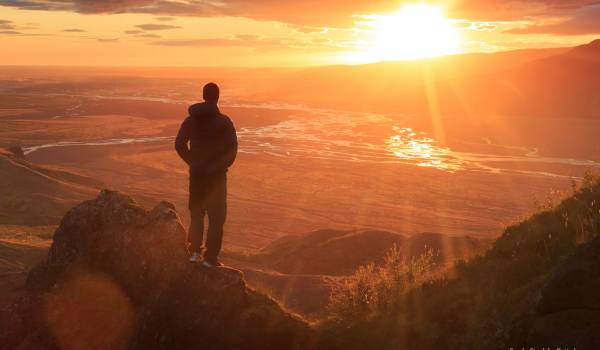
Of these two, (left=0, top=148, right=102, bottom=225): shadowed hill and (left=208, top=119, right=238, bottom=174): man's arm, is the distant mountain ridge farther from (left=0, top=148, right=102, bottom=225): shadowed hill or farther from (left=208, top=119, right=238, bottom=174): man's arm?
(left=208, top=119, right=238, bottom=174): man's arm

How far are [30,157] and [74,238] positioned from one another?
2271 inches

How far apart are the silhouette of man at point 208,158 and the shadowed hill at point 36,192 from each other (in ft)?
81.3

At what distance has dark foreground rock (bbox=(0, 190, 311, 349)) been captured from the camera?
675 centimetres

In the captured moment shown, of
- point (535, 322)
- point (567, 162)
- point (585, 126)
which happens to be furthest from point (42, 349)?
point (585, 126)

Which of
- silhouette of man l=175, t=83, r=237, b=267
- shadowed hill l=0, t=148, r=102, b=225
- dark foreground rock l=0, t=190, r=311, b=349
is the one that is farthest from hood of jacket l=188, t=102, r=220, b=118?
shadowed hill l=0, t=148, r=102, b=225

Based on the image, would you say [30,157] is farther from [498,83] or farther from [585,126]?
[498,83]

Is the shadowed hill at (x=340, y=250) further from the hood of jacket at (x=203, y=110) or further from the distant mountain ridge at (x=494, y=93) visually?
the distant mountain ridge at (x=494, y=93)

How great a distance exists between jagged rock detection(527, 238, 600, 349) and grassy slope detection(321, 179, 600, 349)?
0.75 ft

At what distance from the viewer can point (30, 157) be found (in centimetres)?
5988

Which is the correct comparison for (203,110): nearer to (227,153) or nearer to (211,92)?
(211,92)

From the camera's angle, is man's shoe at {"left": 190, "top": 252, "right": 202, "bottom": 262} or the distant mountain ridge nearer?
man's shoe at {"left": 190, "top": 252, "right": 202, "bottom": 262}

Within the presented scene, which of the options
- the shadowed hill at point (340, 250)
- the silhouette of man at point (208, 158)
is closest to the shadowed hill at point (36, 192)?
the shadowed hill at point (340, 250)

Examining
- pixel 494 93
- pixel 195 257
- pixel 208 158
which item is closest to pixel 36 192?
pixel 195 257

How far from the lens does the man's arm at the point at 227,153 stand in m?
7.18
